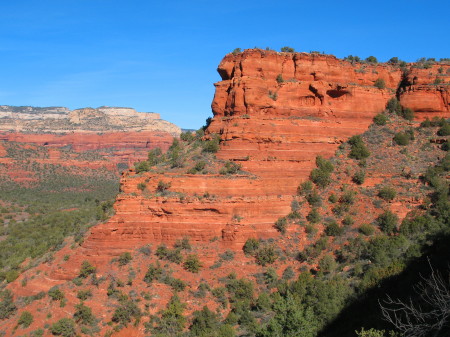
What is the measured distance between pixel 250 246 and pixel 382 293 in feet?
33.2

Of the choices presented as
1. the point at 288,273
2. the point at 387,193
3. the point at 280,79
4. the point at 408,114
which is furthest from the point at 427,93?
the point at 288,273

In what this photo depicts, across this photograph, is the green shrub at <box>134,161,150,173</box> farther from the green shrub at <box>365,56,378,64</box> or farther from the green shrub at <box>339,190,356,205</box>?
the green shrub at <box>365,56,378,64</box>

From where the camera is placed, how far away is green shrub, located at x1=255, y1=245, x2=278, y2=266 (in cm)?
2964

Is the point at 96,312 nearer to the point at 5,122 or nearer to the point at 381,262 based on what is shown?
the point at 381,262

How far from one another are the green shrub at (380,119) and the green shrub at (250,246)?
737 inches

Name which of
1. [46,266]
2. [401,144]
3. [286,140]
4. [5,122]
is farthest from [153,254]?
[5,122]

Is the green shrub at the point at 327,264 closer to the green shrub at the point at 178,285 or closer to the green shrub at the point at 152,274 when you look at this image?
the green shrub at the point at 178,285

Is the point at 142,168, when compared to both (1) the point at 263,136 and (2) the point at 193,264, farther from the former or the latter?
(1) the point at 263,136

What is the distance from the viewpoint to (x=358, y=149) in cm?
3684

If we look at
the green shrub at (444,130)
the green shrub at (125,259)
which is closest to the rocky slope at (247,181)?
the green shrub at (125,259)

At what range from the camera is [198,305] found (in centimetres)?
2745

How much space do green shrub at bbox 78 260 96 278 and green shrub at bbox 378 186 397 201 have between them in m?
23.0

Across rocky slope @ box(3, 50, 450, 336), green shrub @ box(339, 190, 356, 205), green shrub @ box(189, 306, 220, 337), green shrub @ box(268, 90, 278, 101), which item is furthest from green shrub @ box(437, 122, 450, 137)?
green shrub @ box(189, 306, 220, 337)

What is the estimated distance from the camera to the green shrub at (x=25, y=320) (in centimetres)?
2633
